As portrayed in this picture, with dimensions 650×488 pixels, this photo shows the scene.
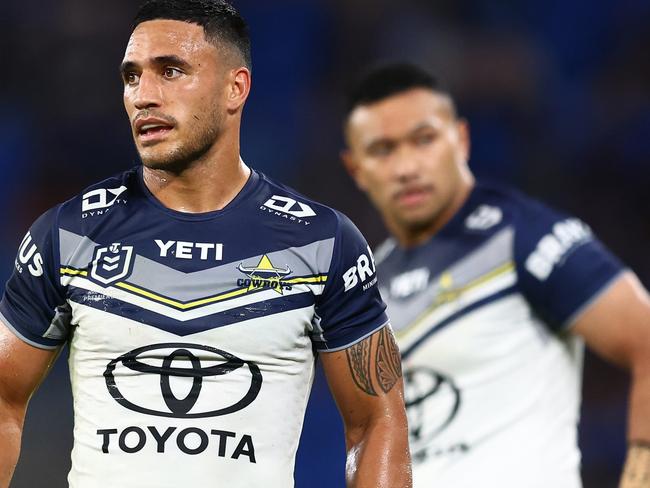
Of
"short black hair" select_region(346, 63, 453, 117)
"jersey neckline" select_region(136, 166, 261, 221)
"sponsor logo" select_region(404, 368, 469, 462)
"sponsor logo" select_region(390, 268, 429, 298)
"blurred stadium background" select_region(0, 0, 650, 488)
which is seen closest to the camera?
"jersey neckline" select_region(136, 166, 261, 221)

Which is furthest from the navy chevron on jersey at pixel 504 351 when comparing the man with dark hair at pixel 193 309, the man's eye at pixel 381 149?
the man with dark hair at pixel 193 309

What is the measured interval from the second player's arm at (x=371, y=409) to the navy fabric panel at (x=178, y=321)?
258 mm

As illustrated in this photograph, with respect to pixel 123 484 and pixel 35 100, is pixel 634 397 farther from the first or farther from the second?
pixel 35 100

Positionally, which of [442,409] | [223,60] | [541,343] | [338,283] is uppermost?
[223,60]

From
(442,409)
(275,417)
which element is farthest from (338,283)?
(442,409)

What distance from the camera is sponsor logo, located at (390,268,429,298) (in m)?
4.54

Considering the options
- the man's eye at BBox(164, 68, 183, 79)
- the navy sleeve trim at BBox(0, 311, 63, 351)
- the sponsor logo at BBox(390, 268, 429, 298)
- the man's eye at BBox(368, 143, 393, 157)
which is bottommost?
the sponsor logo at BBox(390, 268, 429, 298)

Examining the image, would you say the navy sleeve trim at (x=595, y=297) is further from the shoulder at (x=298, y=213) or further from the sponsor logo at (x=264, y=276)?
the sponsor logo at (x=264, y=276)

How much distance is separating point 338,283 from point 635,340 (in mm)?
1508

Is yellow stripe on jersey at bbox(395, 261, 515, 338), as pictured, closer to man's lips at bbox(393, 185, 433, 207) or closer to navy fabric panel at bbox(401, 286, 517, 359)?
navy fabric panel at bbox(401, 286, 517, 359)

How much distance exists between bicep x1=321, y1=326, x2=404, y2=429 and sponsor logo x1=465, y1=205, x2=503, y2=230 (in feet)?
4.71

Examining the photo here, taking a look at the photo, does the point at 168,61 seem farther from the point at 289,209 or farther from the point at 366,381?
the point at 366,381

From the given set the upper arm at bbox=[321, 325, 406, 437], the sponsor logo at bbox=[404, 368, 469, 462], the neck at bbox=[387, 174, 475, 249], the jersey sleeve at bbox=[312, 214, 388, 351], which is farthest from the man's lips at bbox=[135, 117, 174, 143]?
the neck at bbox=[387, 174, 475, 249]

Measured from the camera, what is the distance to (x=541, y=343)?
428 cm
